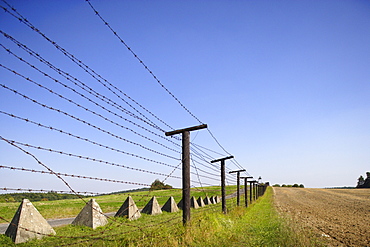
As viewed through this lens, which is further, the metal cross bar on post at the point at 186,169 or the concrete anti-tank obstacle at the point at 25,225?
the metal cross bar on post at the point at 186,169

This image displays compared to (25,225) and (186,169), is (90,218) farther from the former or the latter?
(186,169)

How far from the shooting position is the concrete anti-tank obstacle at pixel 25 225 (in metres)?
7.70

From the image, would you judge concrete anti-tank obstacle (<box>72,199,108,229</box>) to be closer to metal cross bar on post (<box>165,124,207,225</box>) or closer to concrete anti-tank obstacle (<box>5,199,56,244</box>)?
concrete anti-tank obstacle (<box>5,199,56,244</box>)

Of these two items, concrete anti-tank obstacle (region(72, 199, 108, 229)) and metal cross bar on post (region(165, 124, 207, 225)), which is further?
concrete anti-tank obstacle (region(72, 199, 108, 229))

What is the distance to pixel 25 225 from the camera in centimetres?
784

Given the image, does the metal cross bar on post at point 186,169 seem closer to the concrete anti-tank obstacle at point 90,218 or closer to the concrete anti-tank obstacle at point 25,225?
the concrete anti-tank obstacle at point 90,218

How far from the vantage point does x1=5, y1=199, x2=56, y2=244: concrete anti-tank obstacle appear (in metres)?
7.70

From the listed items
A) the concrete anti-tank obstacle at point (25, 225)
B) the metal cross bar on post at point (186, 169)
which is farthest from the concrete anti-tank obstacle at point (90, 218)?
the metal cross bar on post at point (186, 169)

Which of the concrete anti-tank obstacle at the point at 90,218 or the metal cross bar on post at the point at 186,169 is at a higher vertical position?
the metal cross bar on post at the point at 186,169

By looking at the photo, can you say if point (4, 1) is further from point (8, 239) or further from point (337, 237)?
point (337, 237)

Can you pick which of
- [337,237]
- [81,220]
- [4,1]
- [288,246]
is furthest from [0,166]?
[337,237]

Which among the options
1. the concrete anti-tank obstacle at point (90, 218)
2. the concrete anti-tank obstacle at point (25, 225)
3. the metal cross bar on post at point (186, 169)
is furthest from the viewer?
the concrete anti-tank obstacle at point (90, 218)

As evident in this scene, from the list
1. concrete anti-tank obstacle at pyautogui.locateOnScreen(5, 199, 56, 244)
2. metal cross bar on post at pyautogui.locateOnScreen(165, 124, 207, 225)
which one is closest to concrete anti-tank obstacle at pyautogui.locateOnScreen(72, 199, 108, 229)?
concrete anti-tank obstacle at pyautogui.locateOnScreen(5, 199, 56, 244)

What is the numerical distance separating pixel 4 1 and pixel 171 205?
53.5 feet
